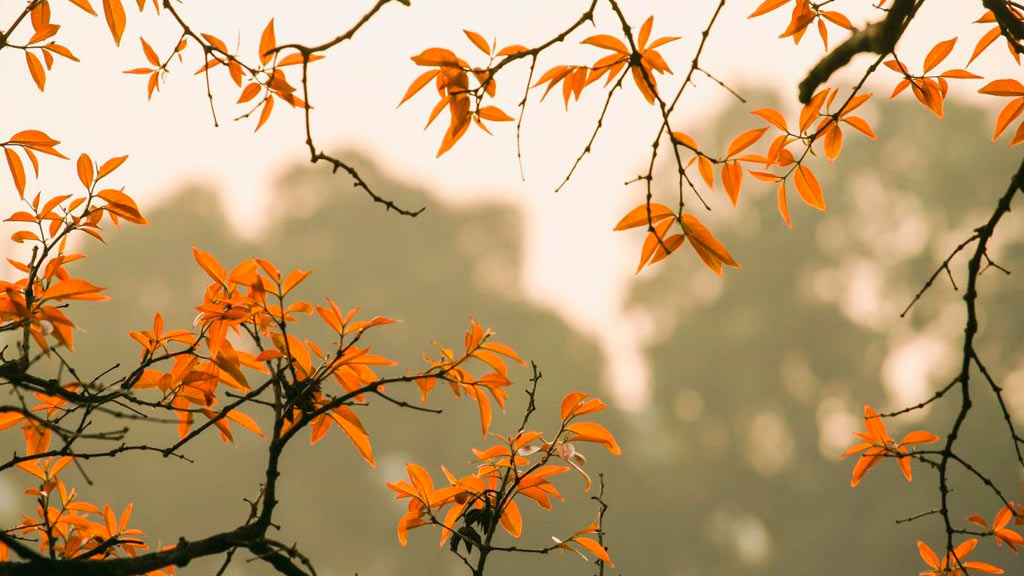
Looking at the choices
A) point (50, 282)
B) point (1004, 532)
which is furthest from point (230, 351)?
point (1004, 532)

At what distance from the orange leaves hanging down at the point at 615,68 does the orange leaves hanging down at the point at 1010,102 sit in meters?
0.45

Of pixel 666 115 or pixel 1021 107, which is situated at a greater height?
pixel 1021 107

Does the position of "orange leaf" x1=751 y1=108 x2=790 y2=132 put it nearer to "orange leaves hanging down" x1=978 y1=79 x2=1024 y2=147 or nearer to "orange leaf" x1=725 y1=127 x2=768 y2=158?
"orange leaf" x1=725 y1=127 x2=768 y2=158

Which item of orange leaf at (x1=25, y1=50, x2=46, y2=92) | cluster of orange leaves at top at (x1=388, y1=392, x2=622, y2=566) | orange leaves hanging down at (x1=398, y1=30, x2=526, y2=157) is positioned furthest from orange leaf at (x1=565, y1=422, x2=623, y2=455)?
orange leaf at (x1=25, y1=50, x2=46, y2=92)

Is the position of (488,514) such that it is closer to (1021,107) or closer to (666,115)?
(666,115)

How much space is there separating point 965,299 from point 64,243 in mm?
1106

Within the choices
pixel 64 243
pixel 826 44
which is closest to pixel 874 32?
pixel 826 44

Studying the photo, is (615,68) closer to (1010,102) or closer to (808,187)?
(808,187)

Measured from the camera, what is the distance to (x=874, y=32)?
3.10 feet

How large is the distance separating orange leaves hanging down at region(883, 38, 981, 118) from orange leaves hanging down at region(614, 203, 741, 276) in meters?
0.46

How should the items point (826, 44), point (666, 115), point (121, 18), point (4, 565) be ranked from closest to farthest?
point (4, 565)
point (666, 115)
point (121, 18)
point (826, 44)

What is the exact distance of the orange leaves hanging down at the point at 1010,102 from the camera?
3.30 feet

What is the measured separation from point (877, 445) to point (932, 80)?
0.55 meters

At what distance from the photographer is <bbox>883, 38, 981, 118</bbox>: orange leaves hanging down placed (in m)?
1.04
